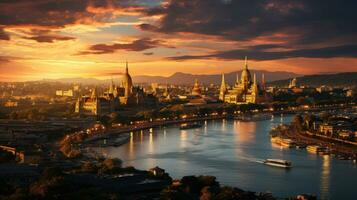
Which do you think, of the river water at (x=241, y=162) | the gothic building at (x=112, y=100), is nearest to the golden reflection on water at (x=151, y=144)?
the river water at (x=241, y=162)

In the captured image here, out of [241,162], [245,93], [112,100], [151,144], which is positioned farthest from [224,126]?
[245,93]

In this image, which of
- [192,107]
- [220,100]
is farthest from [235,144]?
[220,100]

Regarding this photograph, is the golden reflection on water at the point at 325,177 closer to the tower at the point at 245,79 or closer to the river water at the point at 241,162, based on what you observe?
the river water at the point at 241,162

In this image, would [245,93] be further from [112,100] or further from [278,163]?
[278,163]

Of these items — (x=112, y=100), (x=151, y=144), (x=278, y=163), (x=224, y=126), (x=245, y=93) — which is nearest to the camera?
(x=278, y=163)

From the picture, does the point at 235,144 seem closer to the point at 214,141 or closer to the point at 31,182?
the point at 214,141

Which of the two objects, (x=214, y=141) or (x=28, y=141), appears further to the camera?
(x=214, y=141)

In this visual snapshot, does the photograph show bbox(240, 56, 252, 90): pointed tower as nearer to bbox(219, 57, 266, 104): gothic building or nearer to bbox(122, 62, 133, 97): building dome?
bbox(219, 57, 266, 104): gothic building
